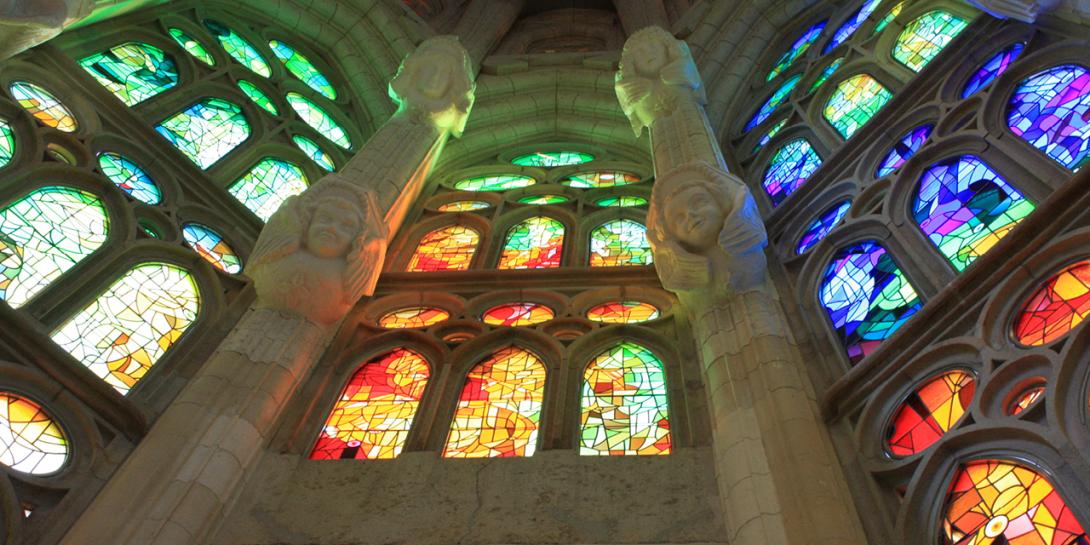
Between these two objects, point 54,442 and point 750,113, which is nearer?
point 54,442

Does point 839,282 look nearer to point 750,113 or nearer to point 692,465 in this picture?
point 692,465

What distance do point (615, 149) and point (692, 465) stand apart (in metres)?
7.91

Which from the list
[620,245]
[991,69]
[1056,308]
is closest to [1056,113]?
[991,69]

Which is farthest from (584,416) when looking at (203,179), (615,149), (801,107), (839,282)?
(615,149)

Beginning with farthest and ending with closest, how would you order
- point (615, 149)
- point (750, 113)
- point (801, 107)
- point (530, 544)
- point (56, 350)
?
1. point (615, 149)
2. point (750, 113)
3. point (801, 107)
4. point (56, 350)
5. point (530, 544)

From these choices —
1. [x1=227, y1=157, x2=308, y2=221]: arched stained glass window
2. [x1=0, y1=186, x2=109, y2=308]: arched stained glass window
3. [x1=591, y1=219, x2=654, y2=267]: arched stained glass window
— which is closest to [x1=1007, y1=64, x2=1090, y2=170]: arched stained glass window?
[x1=591, y1=219, x2=654, y2=267]: arched stained glass window

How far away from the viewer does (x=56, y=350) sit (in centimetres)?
573

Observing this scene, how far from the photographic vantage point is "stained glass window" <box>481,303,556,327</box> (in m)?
8.39

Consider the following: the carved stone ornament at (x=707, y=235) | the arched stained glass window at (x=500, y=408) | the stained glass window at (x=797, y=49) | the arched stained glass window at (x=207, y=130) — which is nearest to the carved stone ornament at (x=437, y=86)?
the arched stained glass window at (x=207, y=130)

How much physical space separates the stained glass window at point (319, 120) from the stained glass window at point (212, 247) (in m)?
3.41

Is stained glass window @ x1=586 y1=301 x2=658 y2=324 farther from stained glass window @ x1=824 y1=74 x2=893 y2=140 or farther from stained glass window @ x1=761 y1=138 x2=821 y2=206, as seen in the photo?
stained glass window @ x1=824 y1=74 x2=893 y2=140

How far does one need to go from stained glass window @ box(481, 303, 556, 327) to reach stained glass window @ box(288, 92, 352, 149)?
4.32m

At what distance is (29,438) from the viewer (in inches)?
212

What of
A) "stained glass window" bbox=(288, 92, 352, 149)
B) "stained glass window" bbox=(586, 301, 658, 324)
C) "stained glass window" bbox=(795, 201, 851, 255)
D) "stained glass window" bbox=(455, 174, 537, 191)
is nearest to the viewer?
"stained glass window" bbox=(795, 201, 851, 255)
